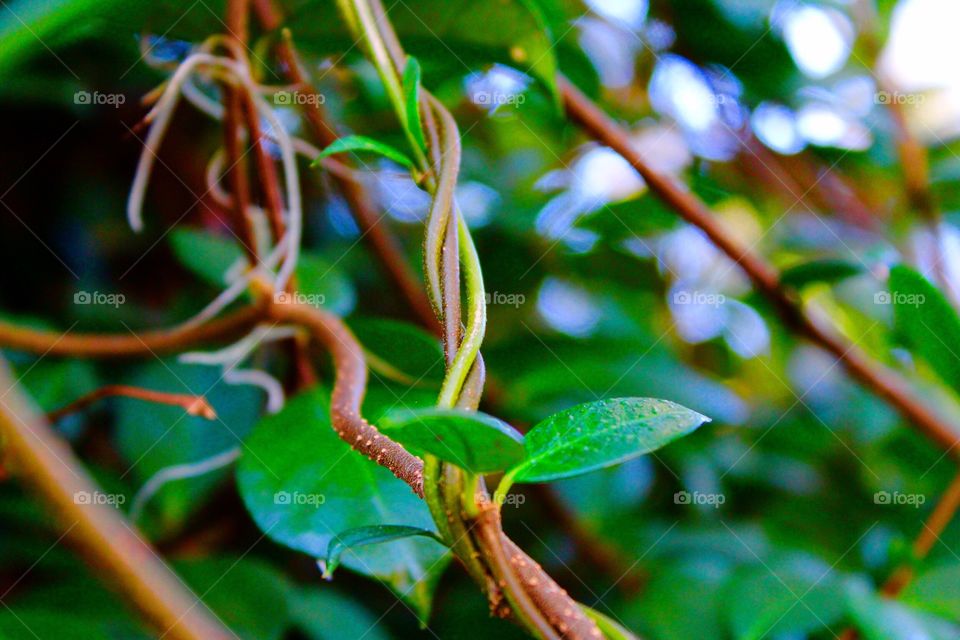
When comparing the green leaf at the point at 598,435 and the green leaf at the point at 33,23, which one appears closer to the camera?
the green leaf at the point at 598,435

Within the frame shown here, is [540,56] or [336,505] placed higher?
[540,56]

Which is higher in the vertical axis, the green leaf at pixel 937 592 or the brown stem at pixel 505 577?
the brown stem at pixel 505 577

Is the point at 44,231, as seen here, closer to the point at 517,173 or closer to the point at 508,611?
the point at 517,173

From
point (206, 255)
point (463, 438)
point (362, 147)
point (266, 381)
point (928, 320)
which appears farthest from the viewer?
Answer: point (206, 255)

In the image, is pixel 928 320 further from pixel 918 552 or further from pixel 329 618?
pixel 329 618

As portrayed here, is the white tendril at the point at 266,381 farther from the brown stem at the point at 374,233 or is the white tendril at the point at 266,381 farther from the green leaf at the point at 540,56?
the green leaf at the point at 540,56

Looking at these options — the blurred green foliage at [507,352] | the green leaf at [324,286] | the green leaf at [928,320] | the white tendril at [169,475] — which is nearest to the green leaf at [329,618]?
the blurred green foliage at [507,352]

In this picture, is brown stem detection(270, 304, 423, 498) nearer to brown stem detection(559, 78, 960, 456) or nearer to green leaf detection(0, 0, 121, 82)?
green leaf detection(0, 0, 121, 82)

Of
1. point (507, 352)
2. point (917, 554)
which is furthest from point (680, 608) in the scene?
point (507, 352)
